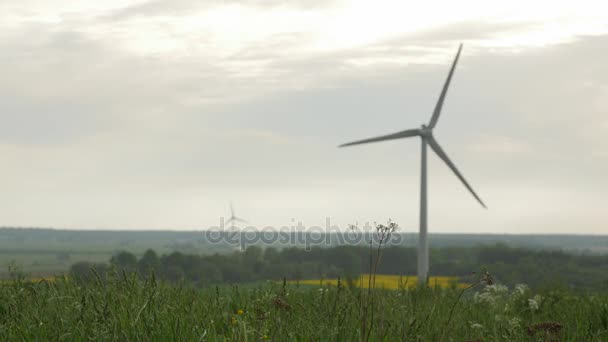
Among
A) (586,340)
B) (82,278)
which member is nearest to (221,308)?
(82,278)

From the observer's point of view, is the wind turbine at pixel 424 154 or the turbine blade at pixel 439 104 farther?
the turbine blade at pixel 439 104

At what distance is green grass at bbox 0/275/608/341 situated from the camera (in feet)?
26.3

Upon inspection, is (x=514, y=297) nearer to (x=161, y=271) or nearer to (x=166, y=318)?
(x=161, y=271)

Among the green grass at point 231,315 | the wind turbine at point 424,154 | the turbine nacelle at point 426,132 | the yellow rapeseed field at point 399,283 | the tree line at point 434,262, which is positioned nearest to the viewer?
the green grass at point 231,315

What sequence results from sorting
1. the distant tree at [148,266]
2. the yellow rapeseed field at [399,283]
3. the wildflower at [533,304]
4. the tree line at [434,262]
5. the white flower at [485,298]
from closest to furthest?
1. the distant tree at [148,266]
2. the yellow rapeseed field at [399,283]
3. the wildflower at [533,304]
4. the white flower at [485,298]
5. the tree line at [434,262]

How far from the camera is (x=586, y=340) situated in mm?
9883

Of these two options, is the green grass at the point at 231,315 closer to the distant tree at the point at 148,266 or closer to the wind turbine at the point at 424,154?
the distant tree at the point at 148,266

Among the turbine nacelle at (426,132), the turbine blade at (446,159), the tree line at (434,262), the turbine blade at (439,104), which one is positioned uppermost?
the turbine blade at (439,104)

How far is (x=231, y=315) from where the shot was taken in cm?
973

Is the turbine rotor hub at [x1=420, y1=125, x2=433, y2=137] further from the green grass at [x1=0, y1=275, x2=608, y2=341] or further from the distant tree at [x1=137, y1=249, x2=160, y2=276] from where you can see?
the distant tree at [x1=137, y1=249, x2=160, y2=276]

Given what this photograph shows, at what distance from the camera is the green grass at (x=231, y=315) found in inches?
315

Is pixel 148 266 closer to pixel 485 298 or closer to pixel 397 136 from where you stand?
pixel 485 298

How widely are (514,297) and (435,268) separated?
277 ft

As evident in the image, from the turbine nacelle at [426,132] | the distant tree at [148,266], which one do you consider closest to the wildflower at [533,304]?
the distant tree at [148,266]
